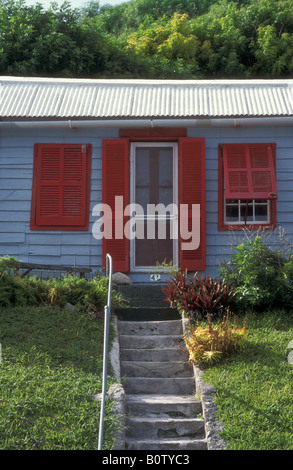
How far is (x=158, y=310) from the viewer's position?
951cm

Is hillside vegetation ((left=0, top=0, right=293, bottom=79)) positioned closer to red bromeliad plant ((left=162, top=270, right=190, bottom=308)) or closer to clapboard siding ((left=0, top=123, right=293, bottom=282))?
clapboard siding ((left=0, top=123, right=293, bottom=282))

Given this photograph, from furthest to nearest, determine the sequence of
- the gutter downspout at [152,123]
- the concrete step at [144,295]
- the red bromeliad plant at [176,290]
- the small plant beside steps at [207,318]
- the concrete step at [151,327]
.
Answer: the gutter downspout at [152,123] < the concrete step at [144,295] < the red bromeliad plant at [176,290] < the concrete step at [151,327] < the small plant beside steps at [207,318]

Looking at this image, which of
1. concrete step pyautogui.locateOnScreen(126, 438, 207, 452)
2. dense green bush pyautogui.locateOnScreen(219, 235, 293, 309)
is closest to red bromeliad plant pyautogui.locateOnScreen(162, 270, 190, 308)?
dense green bush pyautogui.locateOnScreen(219, 235, 293, 309)

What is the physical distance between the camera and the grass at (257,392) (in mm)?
6332

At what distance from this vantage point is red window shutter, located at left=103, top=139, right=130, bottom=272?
36.4ft

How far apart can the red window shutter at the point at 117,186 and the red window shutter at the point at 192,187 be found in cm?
85

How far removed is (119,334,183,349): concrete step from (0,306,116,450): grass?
0.83 ft

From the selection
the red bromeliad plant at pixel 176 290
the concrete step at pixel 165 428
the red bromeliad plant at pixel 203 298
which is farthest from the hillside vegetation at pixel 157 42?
the concrete step at pixel 165 428

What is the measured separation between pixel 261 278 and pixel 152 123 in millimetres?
3278

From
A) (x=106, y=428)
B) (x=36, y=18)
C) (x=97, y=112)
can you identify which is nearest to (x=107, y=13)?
(x=36, y=18)

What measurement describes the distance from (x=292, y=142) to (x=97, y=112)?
3118 millimetres

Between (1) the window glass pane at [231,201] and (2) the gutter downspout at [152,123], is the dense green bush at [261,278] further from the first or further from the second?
(2) the gutter downspout at [152,123]
